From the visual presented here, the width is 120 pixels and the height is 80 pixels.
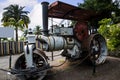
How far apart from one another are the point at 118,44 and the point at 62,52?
3.71 metres

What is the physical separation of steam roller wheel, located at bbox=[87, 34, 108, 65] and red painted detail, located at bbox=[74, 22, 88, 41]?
40 centimetres

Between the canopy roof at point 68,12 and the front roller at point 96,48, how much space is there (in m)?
1.17

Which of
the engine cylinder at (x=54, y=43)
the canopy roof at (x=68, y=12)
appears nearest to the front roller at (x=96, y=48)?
the engine cylinder at (x=54, y=43)

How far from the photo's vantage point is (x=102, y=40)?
11711 mm

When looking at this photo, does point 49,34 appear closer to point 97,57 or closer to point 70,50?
point 70,50

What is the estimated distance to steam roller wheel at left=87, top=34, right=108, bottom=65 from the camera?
10758mm

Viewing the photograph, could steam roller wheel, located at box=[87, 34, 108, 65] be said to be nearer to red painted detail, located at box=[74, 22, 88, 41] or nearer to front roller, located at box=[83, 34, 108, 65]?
front roller, located at box=[83, 34, 108, 65]

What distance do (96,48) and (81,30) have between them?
Result: 1039 mm

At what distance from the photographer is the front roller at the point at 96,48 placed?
10.8 meters

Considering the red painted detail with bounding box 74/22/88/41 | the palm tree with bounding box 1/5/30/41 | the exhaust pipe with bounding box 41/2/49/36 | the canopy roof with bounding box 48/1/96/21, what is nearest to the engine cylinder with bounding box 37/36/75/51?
the exhaust pipe with bounding box 41/2/49/36

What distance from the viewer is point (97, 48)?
11516 millimetres

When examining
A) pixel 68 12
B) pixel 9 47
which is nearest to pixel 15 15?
pixel 9 47

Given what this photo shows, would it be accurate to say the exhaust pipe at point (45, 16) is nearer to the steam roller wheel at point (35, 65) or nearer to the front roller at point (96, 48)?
the steam roller wheel at point (35, 65)

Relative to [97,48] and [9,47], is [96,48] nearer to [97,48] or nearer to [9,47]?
[97,48]
